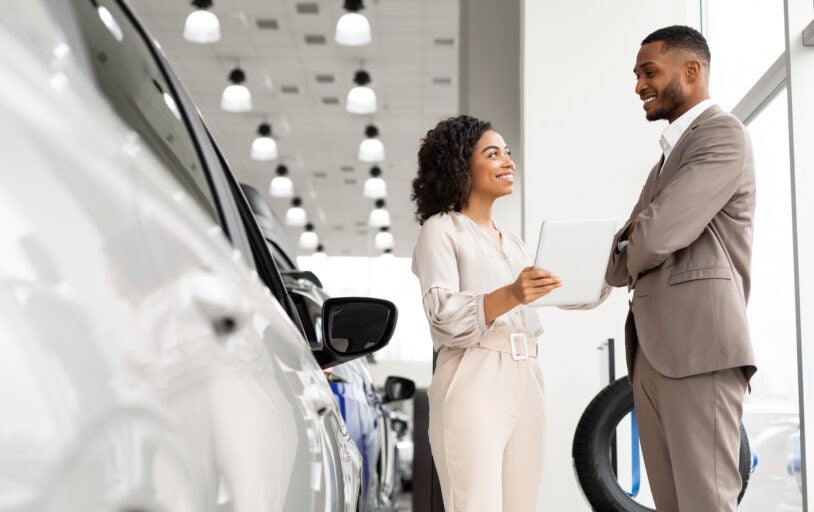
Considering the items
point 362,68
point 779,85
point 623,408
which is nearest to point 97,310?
point 623,408

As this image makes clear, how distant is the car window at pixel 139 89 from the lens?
707 millimetres

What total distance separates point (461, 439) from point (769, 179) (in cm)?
249

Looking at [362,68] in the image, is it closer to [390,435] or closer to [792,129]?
[390,435]

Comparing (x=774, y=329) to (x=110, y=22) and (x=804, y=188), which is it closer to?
(x=804, y=188)

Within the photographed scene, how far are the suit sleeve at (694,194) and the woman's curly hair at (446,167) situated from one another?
631 millimetres

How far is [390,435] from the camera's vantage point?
4.69 metres

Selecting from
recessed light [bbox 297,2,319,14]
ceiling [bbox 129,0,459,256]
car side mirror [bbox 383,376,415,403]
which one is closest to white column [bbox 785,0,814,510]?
car side mirror [bbox 383,376,415,403]

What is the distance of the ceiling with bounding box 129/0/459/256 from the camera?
29.6 ft

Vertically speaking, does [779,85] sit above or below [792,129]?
above

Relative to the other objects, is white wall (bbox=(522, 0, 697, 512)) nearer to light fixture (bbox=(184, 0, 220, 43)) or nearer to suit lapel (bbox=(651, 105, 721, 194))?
suit lapel (bbox=(651, 105, 721, 194))

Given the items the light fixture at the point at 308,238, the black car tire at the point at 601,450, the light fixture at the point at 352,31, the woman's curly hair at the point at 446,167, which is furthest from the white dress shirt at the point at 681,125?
the light fixture at the point at 308,238

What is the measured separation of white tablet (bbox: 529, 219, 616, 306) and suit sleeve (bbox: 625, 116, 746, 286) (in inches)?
4.6

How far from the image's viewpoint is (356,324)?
1.69m

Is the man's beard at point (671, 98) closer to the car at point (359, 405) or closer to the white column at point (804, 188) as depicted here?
the white column at point (804, 188)
